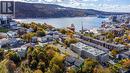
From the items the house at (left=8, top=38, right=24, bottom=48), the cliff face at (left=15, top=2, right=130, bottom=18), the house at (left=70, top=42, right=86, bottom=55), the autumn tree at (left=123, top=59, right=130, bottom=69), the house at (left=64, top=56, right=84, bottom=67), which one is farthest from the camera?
the cliff face at (left=15, top=2, right=130, bottom=18)

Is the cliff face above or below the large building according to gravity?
below

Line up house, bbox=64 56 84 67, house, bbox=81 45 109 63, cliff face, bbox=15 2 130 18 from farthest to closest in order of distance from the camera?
cliff face, bbox=15 2 130 18
house, bbox=81 45 109 63
house, bbox=64 56 84 67

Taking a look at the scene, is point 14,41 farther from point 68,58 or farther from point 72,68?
point 72,68

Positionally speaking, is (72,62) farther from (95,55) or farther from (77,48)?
(77,48)

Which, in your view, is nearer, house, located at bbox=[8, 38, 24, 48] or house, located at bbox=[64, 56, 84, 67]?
house, located at bbox=[64, 56, 84, 67]

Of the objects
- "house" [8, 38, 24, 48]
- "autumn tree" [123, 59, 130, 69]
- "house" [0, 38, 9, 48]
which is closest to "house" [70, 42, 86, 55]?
"autumn tree" [123, 59, 130, 69]

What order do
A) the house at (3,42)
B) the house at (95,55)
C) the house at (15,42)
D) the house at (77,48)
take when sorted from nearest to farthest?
the house at (95,55)
the house at (77,48)
the house at (3,42)
the house at (15,42)

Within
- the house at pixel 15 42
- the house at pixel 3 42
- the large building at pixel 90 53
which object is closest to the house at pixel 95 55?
the large building at pixel 90 53

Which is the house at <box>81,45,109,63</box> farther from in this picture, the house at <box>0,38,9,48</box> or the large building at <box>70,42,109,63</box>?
the house at <box>0,38,9,48</box>

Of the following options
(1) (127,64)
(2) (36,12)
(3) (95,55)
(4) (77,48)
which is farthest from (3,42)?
(2) (36,12)

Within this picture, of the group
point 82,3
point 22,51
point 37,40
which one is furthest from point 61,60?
point 82,3

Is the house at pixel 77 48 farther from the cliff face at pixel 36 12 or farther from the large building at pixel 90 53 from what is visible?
the cliff face at pixel 36 12
